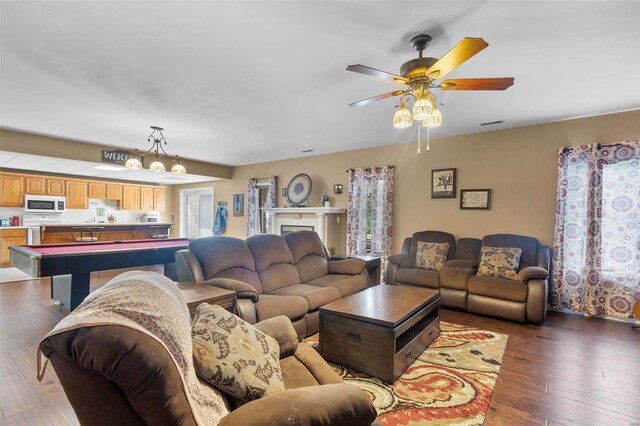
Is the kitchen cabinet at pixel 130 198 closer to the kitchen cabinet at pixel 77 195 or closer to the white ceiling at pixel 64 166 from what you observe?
the white ceiling at pixel 64 166

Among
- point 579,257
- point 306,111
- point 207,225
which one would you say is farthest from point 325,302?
point 207,225

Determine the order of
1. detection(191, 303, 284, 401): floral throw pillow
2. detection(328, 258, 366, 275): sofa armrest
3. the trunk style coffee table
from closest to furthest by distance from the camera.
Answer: detection(191, 303, 284, 401): floral throw pillow < the trunk style coffee table < detection(328, 258, 366, 275): sofa armrest

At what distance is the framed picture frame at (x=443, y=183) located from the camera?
4727 millimetres

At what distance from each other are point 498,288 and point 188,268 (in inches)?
134

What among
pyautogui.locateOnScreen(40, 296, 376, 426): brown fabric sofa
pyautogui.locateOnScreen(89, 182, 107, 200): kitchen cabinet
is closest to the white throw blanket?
pyautogui.locateOnScreen(40, 296, 376, 426): brown fabric sofa

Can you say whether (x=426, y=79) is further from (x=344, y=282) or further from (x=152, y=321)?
(x=344, y=282)

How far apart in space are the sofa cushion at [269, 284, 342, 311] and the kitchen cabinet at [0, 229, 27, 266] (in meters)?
6.75

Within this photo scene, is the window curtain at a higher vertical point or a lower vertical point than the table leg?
higher

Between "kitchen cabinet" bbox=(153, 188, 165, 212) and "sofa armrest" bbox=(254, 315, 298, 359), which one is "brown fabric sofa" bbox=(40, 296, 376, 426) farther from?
"kitchen cabinet" bbox=(153, 188, 165, 212)

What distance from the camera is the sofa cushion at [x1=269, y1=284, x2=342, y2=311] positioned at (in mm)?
2947

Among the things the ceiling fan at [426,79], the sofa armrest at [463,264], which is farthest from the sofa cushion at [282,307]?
the sofa armrest at [463,264]

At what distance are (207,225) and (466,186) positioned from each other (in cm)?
682

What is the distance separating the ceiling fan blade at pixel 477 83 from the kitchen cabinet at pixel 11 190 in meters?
8.67

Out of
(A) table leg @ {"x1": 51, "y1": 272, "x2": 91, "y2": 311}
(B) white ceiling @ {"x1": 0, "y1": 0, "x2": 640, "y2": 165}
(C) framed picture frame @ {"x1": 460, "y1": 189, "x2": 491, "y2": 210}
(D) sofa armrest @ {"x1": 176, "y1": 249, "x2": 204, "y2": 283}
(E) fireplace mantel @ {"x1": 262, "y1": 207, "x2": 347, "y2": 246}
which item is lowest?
(A) table leg @ {"x1": 51, "y1": 272, "x2": 91, "y2": 311}
